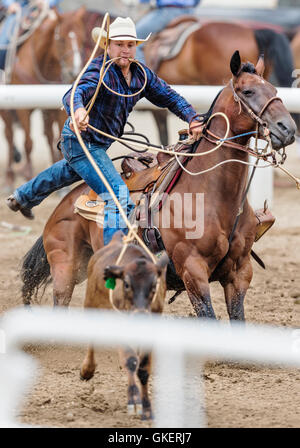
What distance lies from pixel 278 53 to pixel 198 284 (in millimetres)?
7107

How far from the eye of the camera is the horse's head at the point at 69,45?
468 inches

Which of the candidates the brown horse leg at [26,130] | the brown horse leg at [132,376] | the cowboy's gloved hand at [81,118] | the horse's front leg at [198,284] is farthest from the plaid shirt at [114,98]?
the brown horse leg at [26,130]

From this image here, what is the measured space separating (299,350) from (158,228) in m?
2.97

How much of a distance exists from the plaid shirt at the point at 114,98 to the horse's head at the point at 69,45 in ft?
20.9

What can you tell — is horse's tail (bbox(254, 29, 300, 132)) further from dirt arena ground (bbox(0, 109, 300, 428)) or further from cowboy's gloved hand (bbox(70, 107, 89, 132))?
cowboy's gloved hand (bbox(70, 107, 89, 132))

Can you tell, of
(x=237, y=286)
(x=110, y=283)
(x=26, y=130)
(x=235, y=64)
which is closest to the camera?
(x=110, y=283)

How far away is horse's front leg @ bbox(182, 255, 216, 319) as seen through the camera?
17.4ft

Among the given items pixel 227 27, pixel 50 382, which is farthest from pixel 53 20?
pixel 50 382

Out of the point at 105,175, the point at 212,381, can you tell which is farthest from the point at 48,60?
the point at 212,381

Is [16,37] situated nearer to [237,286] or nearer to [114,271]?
[237,286]

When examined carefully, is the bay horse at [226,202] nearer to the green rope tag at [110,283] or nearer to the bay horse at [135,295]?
the bay horse at [135,295]

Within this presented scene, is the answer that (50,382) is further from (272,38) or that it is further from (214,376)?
(272,38)

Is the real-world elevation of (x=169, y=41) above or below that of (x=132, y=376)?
above

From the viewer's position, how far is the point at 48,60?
12.3 m
